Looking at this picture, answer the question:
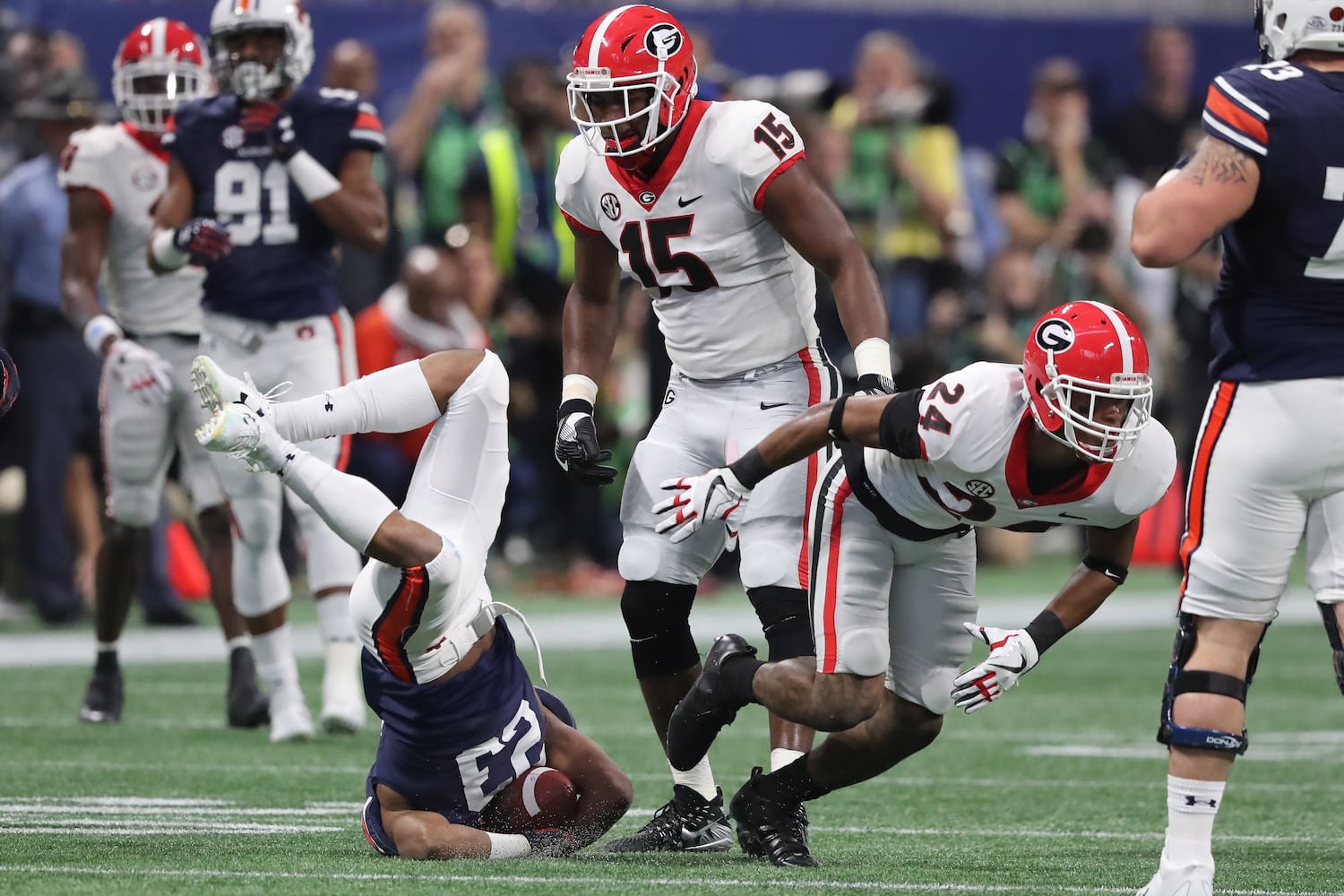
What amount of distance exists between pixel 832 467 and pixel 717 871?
1.03m

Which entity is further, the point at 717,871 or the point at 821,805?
the point at 821,805

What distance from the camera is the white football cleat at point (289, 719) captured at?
24.3 ft

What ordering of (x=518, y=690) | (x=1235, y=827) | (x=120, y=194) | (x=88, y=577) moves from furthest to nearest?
(x=88, y=577)
(x=120, y=194)
(x=1235, y=827)
(x=518, y=690)

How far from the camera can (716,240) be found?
555 centimetres

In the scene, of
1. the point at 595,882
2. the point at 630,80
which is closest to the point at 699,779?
the point at 595,882

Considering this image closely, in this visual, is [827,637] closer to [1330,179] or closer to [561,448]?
[561,448]

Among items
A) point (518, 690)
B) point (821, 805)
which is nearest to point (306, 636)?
point (821, 805)

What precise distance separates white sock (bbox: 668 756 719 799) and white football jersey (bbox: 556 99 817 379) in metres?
0.99

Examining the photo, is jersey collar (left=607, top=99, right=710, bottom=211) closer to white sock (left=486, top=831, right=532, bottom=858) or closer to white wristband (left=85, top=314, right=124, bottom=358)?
white sock (left=486, top=831, right=532, bottom=858)

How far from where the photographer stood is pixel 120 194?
823cm

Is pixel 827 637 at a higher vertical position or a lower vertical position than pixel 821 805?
higher

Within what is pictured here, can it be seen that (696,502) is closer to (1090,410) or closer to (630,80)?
(1090,410)

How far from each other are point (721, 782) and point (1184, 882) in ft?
8.01

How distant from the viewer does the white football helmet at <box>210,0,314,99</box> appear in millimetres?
7457
